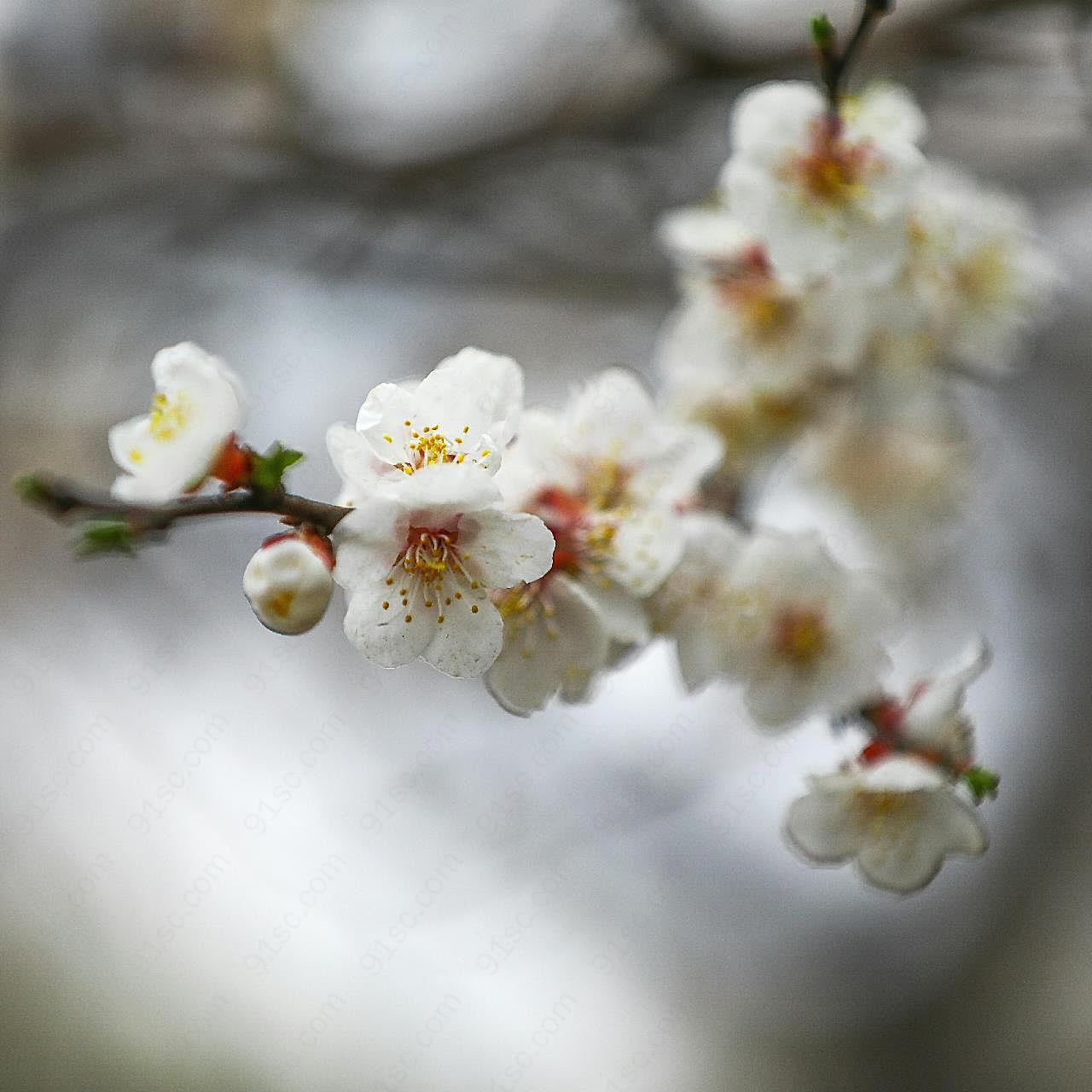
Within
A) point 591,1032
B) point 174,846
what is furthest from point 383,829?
point 591,1032

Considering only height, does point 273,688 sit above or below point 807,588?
above

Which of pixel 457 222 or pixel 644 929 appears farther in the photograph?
pixel 644 929

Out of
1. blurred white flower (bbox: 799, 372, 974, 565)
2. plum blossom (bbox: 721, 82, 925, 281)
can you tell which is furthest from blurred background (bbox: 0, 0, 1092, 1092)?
plum blossom (bbox: 721, 82, 925, 281)

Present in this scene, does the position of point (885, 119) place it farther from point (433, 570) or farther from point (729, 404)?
point (433, 570)

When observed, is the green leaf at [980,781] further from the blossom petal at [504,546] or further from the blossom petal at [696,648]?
the blossom petal at [504,546]

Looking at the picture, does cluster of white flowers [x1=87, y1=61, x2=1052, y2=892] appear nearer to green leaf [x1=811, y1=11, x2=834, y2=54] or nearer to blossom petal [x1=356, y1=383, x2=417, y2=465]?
blossom petal [x1=356, y1=383, x2=417, y2=465]

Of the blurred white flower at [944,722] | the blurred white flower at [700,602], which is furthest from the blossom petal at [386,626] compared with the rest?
the blurred white flower at [944,722]

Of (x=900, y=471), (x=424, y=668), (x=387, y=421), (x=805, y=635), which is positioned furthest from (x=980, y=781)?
(x=424, y=668)

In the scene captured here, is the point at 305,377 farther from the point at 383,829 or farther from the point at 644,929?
the point at 644,929
